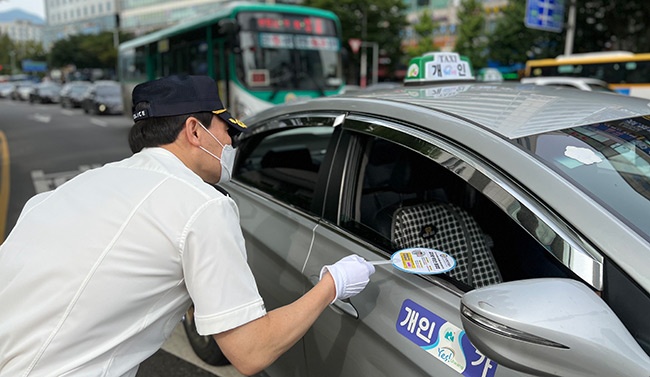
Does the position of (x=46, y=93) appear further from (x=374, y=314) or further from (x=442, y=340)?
(x=442, y=340)

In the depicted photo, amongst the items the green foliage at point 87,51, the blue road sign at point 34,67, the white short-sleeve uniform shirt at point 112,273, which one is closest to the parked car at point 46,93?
the green foliage at point 87,51

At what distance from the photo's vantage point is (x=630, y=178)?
4.63ft

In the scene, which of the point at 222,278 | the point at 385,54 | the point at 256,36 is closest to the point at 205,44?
the point at 256,36

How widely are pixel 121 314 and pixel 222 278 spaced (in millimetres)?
290

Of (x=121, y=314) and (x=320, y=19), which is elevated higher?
(x=320, y=19)

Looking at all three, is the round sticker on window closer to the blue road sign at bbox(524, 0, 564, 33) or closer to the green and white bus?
the green and white bus

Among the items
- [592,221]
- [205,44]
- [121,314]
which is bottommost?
[121,314]

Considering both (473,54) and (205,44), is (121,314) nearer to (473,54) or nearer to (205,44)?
(205,44)

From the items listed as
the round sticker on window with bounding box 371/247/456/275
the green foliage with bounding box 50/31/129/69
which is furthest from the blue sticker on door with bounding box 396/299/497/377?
the green foliage with bounding box 50/31/129/69

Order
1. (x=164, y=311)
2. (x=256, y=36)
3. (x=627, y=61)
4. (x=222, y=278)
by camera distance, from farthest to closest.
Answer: (x=627, y=61) < (x=256, y=36) < (x=164, y=311) < (x=222, y=278)

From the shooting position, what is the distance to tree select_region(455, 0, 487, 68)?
116 feet

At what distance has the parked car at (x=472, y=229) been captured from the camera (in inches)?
40.0

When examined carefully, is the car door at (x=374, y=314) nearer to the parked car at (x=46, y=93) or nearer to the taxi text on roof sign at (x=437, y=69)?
the taxi text on roof sign at (x=437, y=69)

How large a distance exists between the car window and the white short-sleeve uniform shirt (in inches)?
24.8
